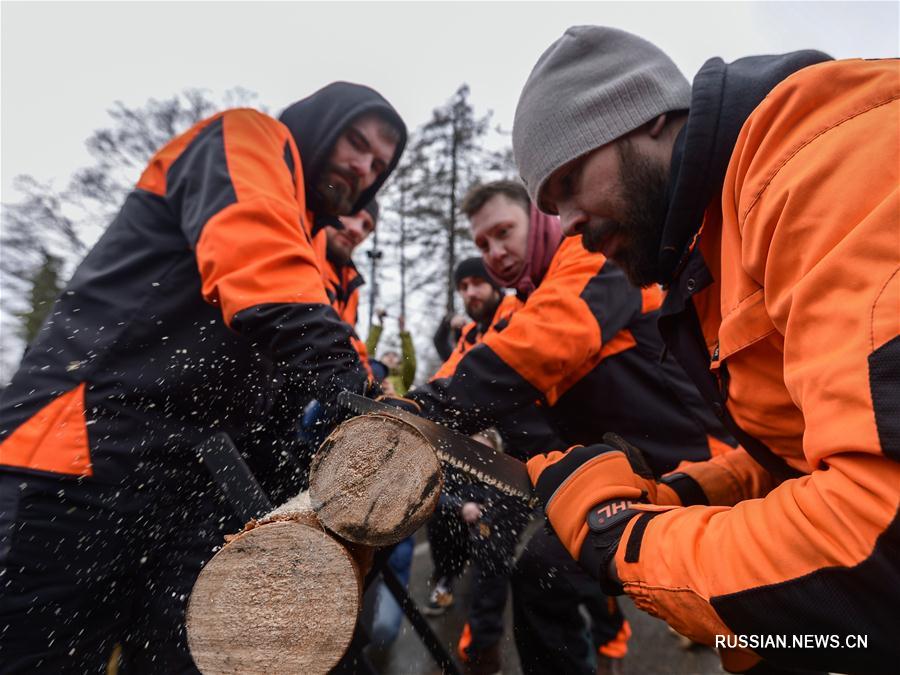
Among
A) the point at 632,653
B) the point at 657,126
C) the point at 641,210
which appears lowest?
the point at 632,653

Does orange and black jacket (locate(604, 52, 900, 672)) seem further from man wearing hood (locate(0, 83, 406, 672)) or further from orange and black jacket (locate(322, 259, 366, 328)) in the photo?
orange and black jacket (locate(322, 259, 366, 328))

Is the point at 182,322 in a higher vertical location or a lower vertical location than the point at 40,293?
higher

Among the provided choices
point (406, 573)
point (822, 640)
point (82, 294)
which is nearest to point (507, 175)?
point (406, 573)

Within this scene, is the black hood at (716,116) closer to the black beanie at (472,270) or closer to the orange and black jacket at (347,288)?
the orange and black jacket at (347,288)

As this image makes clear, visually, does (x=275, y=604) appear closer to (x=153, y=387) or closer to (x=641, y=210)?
(x=153, y=387)

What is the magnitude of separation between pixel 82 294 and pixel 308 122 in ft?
4.06

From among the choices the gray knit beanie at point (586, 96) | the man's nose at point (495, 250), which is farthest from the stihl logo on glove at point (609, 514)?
the man's nose at point (495, 250)

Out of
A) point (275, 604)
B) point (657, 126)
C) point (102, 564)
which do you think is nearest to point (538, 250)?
point (657, 126)

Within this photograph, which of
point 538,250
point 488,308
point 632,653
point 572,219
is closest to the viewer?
point 572,219

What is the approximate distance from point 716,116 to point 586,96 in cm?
66

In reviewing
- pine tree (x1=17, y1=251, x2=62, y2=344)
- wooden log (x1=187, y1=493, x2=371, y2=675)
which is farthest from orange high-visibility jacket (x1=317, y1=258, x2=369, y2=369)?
pine tree (x1=17, y1=251, x2=62, y2=344)

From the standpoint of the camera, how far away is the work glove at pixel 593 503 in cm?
113

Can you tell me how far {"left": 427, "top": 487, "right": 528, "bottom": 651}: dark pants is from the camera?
256 cm

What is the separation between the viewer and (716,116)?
1.20 meters
